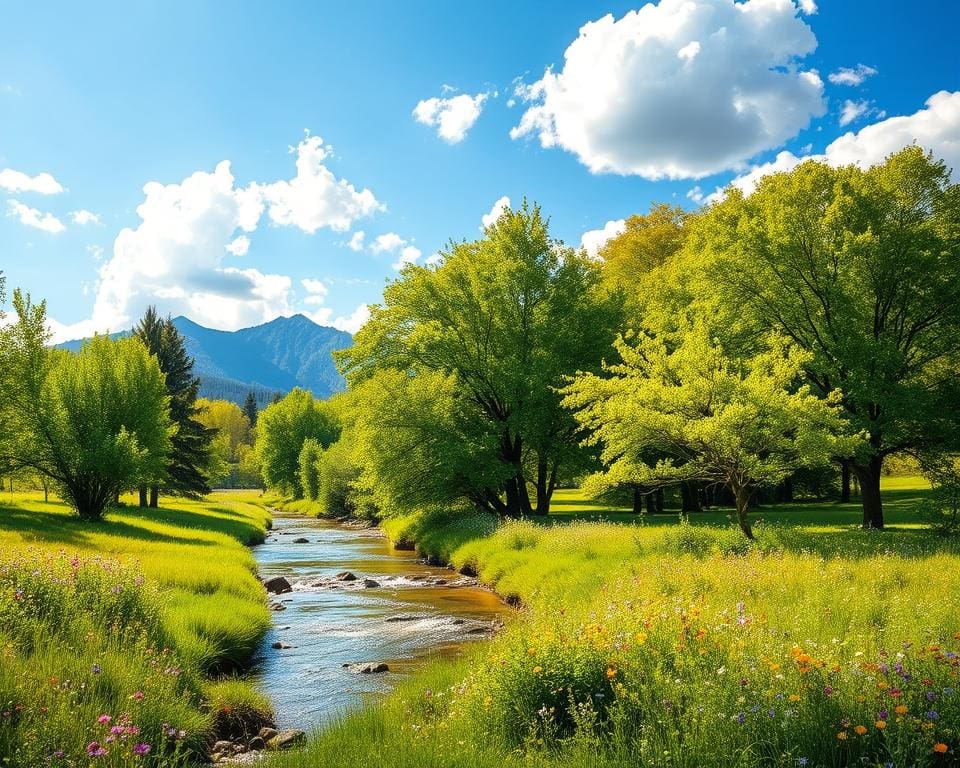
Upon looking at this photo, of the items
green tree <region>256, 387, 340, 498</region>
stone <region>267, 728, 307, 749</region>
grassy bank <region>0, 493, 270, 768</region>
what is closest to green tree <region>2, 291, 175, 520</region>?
grassy bank <region>0, 493, 270, 768</region>

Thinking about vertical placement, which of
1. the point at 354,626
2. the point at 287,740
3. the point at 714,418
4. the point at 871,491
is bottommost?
the point at 354,626

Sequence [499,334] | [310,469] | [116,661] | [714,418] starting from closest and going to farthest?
[116,661] → [714,418] → [499,334] → [310,469]

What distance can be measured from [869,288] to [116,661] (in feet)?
83.4

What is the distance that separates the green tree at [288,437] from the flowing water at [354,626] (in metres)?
61.8

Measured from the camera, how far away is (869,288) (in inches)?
922

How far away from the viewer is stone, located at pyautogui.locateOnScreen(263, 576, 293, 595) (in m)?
21.8

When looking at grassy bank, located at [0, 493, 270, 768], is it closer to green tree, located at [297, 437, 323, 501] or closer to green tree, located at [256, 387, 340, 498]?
green tree, located at [297, 437, 323, 501]

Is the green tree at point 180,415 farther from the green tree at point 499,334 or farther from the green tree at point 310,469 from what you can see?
the green tree at point 499,334

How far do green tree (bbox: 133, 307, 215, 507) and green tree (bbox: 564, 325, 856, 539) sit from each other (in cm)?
4051

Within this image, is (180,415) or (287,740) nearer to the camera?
(287,740)

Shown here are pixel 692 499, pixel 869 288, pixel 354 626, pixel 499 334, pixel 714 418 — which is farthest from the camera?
pixel 692 499

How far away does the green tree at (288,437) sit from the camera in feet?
294

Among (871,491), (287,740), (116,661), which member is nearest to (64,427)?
(116,661)

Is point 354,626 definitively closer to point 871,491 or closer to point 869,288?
point 871,491
